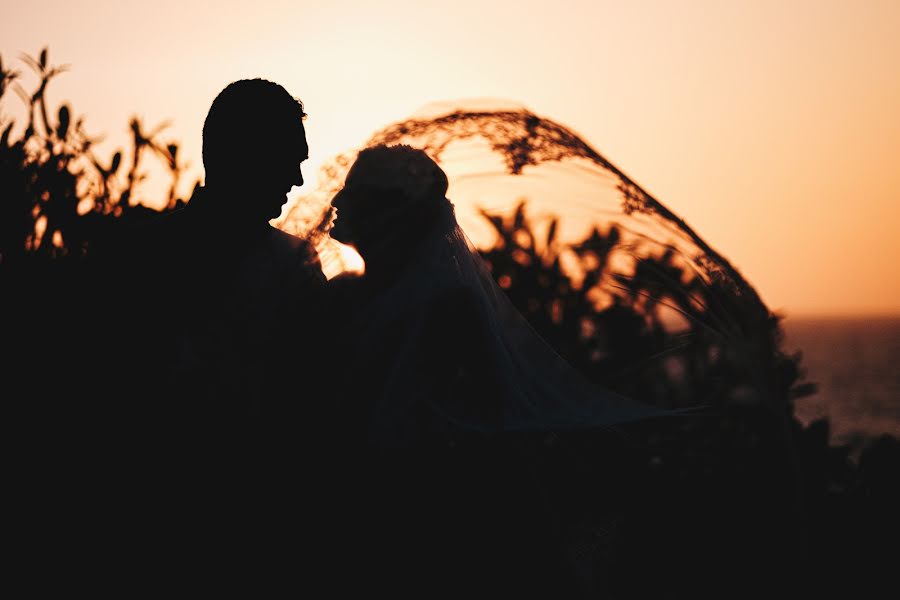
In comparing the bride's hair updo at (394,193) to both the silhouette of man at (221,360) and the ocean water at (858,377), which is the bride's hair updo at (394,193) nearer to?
the silhouette of man at (221,360)

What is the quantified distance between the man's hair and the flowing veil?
0.85 metres

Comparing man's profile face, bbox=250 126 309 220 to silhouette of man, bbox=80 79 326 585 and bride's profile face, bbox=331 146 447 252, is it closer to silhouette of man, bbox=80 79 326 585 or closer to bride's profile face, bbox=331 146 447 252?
silhouette of man, bbox=80 79 326 585

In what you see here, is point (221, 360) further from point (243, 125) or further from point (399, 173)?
point (399, 173)

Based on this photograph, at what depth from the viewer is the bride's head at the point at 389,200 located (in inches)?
126

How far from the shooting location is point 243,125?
2.62 m

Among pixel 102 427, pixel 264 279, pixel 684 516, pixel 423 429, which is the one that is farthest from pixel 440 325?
pixel 684 516

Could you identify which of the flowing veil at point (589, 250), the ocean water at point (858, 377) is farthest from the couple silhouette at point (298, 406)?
the ocean water at point (858, 377)

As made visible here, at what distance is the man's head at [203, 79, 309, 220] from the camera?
2627 millimetres

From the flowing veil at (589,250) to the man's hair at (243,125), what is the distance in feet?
2.77

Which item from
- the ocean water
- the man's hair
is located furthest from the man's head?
the ocean water

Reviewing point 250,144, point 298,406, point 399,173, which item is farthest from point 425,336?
point 250,144

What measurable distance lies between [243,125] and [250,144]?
0.21 ft

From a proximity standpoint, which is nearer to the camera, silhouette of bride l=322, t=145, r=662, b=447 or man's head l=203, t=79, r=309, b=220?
man's head l=203, t=79, r=309, b=220

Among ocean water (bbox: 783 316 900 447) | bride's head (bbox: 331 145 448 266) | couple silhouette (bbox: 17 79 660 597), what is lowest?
ocean water (bbox: 783 316 900 447)
